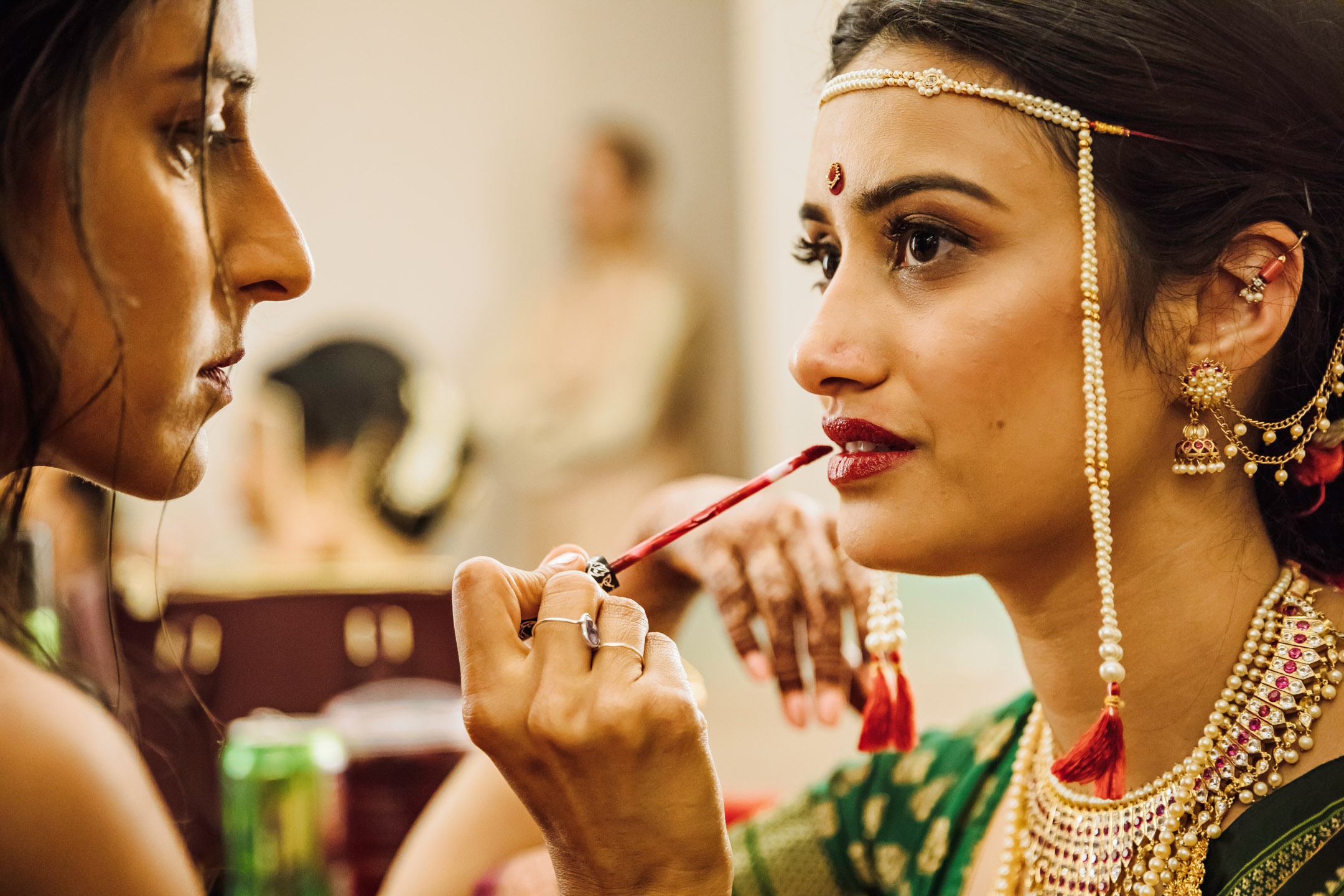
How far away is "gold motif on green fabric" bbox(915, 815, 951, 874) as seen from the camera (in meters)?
1.24

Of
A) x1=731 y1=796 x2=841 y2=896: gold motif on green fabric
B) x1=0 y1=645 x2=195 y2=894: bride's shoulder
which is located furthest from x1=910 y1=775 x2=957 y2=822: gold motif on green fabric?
x1=0 y1=645 x2=195 y2=894: bride's shoulder

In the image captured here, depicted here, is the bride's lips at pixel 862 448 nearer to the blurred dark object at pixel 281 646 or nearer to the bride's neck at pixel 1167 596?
the bride's neck at pixel 1167 596

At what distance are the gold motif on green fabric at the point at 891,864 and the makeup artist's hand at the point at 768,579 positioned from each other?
22 centimetres

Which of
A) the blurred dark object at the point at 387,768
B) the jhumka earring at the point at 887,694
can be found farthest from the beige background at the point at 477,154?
the jhumka earring at the point at 887,694

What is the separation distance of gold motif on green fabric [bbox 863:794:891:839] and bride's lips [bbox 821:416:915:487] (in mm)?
485

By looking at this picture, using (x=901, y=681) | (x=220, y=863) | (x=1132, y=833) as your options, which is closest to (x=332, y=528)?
(x=220, y=863)

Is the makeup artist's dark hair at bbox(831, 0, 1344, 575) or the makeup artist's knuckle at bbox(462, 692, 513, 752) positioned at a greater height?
the makeup artist's dark hair at bbox(831, 0, 1344, 575)

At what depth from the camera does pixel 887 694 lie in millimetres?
1160

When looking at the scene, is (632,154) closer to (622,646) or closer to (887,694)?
(887,694)

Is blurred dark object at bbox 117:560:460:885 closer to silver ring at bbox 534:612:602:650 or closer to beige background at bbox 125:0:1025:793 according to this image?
silver ring at bbox 534:612:602:650

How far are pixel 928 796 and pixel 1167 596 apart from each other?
402mm

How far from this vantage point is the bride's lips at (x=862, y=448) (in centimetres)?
102

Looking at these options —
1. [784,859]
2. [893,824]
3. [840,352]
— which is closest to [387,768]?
[784,859]

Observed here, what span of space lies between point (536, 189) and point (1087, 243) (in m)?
4.90
